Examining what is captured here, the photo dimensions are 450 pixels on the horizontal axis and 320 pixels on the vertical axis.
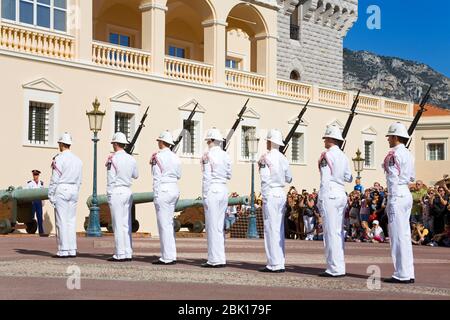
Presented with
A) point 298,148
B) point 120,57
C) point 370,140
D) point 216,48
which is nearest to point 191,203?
point 120,57

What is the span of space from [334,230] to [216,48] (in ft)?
74.5

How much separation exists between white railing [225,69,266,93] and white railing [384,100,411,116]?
33.3ft

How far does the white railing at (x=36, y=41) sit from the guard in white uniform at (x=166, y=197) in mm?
13814

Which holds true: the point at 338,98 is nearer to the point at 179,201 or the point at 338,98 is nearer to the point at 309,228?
the point at 179,201

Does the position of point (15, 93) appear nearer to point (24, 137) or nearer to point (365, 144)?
point (24, 137)

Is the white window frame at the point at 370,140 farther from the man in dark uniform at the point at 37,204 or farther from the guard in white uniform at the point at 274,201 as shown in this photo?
the guard in white uniform at the point at 274,201

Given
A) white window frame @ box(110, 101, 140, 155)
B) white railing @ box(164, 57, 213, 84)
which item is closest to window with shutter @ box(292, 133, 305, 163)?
white railing @ box(164, 57, 213, 84)

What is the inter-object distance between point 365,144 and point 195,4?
12358 millimetres

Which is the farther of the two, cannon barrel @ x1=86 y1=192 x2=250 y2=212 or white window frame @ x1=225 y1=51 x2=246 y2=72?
white window frame @ x1=225 y1=51 x2=246 y2=72

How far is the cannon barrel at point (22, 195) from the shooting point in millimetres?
23422

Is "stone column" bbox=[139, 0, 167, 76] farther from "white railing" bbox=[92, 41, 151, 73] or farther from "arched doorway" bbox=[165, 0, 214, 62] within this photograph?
"arched doorway" bbox=[165, 0, 214, 62]

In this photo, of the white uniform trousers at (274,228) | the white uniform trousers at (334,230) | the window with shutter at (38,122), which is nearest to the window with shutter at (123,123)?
the window with shutter at (38,122)

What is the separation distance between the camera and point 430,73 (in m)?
112

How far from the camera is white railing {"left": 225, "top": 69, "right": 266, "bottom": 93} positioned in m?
34.5
